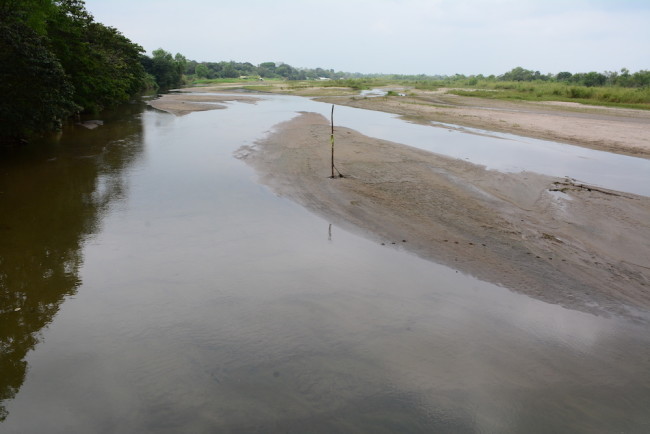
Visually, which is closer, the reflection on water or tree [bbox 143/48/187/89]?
the reflection on water

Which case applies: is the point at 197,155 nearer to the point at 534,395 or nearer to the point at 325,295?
the point at 325,295

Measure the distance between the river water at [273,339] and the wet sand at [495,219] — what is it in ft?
2.27

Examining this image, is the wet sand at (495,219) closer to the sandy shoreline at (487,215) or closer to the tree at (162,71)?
the sandy shoreline at (487,215)

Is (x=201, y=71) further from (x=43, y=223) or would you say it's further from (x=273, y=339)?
(x=273, y=339)

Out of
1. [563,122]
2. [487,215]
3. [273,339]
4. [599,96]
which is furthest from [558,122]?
[273,339]

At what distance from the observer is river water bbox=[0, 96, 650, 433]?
520 cm

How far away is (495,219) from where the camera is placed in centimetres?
1159

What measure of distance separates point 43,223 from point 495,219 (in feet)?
41.4

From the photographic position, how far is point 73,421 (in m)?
5.04

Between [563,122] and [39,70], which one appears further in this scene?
[563,122]

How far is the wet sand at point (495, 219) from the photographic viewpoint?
836 centimetres

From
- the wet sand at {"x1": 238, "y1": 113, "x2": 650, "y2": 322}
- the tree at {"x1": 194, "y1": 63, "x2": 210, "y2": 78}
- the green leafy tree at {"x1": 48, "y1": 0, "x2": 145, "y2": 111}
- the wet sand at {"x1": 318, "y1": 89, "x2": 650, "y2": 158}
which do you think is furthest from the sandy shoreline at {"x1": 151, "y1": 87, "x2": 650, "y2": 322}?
the tree at {"x1": 194, "y1": 63, "x2": 210, "y2": 78}

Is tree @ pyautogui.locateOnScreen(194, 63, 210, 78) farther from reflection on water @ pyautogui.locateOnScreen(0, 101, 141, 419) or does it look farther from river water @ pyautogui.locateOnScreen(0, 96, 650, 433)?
river water @ pyautogui.locateOnScreen(0, 96, 650, 433)

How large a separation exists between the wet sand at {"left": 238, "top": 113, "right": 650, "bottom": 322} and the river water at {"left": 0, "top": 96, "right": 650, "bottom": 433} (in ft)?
2.27
